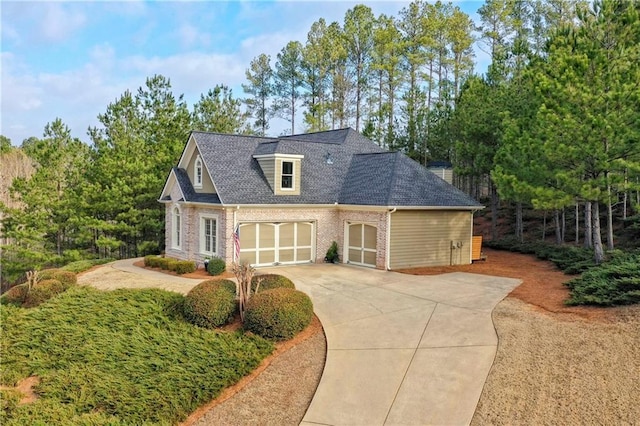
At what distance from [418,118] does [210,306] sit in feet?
88.5

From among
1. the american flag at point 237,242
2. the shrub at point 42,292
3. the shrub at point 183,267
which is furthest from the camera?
the shrub at point 183,267

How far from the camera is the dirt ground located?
7285 mm

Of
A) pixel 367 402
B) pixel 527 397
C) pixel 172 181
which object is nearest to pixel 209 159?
pixel 172 181

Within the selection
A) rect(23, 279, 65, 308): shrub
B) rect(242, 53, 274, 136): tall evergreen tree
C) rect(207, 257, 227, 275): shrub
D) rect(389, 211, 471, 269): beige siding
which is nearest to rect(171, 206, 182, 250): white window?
rect(207, 257, 227, 275): shrub

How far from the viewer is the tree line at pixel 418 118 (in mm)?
16172

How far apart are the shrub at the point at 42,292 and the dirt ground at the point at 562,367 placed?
13.9 meters

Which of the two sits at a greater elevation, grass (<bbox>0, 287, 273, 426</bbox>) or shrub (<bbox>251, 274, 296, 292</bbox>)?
shrub (<bbox>251, 274, 296, 292</bbox>)

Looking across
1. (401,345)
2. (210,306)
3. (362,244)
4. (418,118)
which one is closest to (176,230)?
(362,244)

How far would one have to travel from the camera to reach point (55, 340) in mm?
11734

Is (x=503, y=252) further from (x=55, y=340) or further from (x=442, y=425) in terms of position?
(x=55, y=340)

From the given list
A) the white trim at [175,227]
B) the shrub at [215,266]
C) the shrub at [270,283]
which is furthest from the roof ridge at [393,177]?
the white trim at [175,227]

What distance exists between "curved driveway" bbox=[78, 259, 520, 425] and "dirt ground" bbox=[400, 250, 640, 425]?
389 mm

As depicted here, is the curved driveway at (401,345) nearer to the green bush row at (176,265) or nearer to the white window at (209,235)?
the green bush row at (176,265)

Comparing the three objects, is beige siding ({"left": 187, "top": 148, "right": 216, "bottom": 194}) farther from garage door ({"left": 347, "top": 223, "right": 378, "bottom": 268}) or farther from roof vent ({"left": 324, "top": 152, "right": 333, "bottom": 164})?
garage door ({"left": 347, "top": 223, "right": 378, "bottom": 268})
